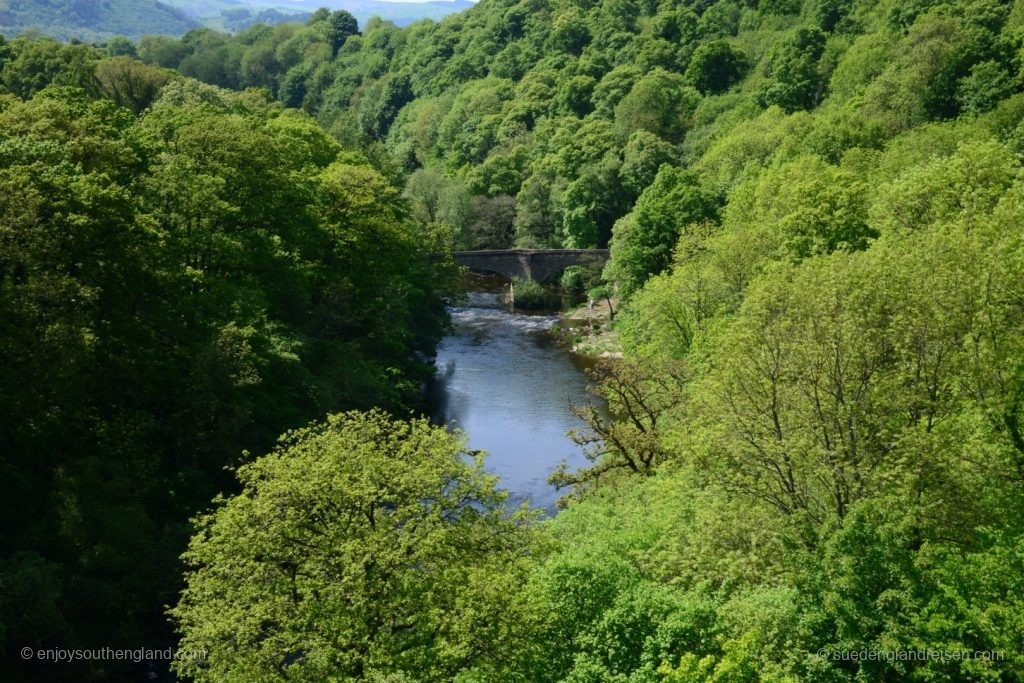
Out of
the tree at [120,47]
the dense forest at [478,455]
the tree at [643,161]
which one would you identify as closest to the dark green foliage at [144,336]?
the dense forest at [478,455]

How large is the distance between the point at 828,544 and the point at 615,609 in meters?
4.94

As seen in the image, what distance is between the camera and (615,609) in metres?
20.3

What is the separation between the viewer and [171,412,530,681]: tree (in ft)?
67.6

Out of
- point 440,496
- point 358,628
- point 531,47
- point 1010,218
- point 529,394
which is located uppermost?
point 531,47

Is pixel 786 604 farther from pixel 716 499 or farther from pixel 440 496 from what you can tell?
pixel 440 496

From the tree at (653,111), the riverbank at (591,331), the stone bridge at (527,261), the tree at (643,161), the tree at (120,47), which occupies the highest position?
the tree at (120,47)

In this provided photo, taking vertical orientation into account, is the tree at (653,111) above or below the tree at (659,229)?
above

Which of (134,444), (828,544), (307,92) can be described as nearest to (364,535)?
A: (828,544)

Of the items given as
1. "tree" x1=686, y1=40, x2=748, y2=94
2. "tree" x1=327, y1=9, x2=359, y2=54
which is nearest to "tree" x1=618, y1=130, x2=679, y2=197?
"tree" x1=686, y1=40, x2=748, y2=94

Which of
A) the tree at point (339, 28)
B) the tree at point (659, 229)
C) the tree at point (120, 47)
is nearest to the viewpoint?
the tree at point (659, 229)

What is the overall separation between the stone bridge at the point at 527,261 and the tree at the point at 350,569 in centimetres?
6477

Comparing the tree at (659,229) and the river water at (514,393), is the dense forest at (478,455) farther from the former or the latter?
the river water at (514,393)

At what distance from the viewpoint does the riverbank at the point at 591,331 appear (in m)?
68.2

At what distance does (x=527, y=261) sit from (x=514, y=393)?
106 feet
